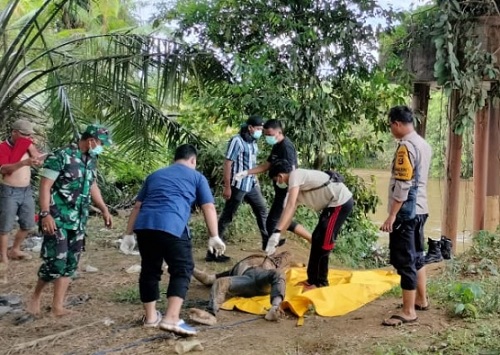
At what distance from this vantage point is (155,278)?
4.30m

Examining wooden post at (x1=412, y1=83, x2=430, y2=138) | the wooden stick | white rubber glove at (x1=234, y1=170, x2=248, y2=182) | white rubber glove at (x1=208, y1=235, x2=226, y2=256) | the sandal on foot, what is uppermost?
wooden post at (x1=412, y1=83, x2=430, y2=138)

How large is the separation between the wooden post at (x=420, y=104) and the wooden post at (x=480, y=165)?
2.51ft

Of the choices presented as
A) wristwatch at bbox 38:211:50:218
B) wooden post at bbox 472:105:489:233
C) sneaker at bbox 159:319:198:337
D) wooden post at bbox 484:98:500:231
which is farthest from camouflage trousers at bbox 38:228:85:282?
wooden post at bbox 484:98:500:231

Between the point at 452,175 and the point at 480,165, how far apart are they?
779 mm

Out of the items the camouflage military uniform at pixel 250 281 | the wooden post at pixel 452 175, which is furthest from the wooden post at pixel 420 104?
the camouflage military uniform at pixel 250 281

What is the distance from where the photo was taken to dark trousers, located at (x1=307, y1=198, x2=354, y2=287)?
5293 millimetres

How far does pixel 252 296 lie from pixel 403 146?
197 centimetres

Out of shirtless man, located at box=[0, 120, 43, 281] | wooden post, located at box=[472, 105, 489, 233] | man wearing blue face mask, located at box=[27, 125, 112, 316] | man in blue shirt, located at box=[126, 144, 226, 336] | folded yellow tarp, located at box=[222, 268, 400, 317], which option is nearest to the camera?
man in blue shirt, located at box=[126, 144, 226, 336]

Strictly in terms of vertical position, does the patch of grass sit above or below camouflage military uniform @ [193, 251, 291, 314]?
below

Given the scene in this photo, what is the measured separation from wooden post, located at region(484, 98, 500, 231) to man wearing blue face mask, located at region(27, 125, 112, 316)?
6434mm

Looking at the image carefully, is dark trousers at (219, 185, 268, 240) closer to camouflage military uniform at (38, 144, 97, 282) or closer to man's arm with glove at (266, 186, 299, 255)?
man's arm with glove at (266, 186, 299, 255)

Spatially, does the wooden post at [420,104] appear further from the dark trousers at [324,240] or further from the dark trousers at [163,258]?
the dark trousers at [163,258]

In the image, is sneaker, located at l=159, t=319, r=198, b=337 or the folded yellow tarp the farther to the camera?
the folded yellow tarp

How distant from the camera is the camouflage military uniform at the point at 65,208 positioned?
14.9 feet
